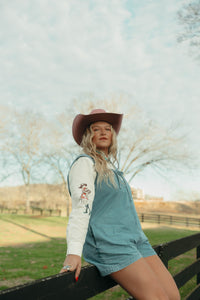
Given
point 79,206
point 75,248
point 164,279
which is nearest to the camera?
point 75,248

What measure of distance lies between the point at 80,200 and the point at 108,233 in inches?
11.3

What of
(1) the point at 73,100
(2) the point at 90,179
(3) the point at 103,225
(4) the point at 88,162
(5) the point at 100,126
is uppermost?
(1) the point at 73,100

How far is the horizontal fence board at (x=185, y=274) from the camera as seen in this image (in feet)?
9.30

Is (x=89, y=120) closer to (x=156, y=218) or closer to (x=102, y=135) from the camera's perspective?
(x=102, y=135)

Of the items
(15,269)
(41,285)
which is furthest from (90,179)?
(15,269)

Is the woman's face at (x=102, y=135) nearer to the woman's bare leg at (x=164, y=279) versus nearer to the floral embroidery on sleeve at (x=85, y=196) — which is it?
the floral embroidery on sleeve at (x=85, y=196)

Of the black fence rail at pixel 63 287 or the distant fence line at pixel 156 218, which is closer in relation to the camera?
the black fence rail at pixel 63 287

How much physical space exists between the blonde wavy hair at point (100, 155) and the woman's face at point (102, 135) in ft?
0.13

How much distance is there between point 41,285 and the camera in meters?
1.20

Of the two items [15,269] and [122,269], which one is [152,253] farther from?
[15,269]

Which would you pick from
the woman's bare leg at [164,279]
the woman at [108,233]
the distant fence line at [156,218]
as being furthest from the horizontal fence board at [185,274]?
the distant fence line at [156,218]

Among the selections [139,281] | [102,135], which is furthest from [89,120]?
[139,281]

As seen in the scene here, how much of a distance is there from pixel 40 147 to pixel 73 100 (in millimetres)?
8673

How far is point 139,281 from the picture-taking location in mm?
1538
